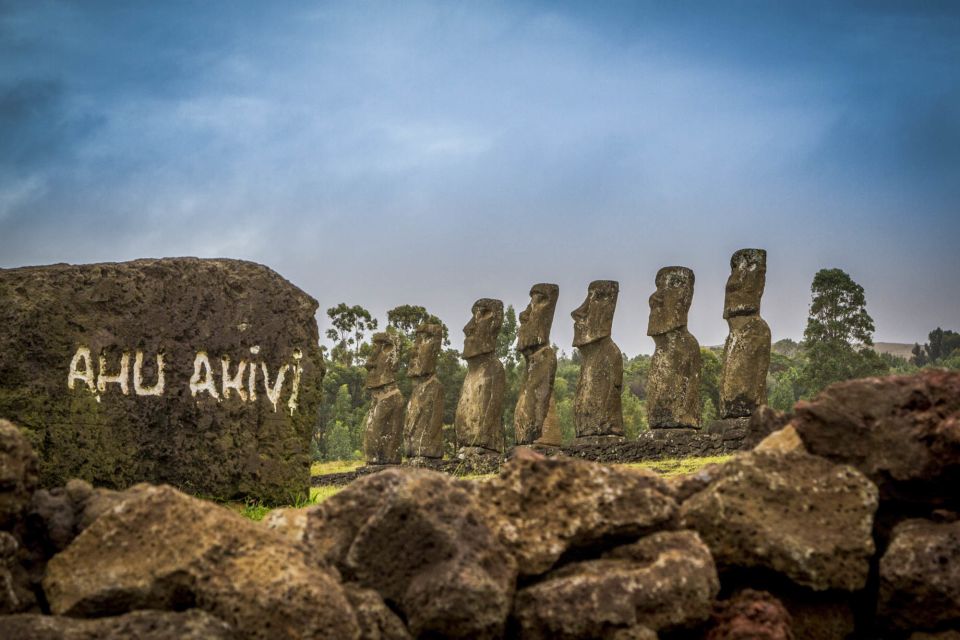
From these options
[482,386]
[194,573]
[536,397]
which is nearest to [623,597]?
[194,573]

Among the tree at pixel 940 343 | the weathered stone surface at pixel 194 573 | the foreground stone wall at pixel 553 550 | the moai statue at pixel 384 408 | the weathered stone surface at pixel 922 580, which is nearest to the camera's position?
the weathered stone surface at pixel 194 573

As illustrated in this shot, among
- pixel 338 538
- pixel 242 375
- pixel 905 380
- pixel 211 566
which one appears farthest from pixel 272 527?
pixel 242 375

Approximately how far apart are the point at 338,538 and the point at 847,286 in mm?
30317

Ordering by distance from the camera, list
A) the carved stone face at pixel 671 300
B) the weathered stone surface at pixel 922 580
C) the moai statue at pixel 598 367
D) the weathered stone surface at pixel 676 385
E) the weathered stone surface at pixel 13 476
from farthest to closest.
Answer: the moai statue at pixel 598 367, the carved stone face at pixel 671 300, the weathered stone surface at pixel 676 385, the weathered stone surface at pixel 922 580, the weathered stone surface at pixel 13 476

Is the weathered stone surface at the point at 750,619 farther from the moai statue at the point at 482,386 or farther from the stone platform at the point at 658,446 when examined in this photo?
the moai statue at the point at 482,386

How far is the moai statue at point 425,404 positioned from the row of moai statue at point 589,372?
0.9 inches

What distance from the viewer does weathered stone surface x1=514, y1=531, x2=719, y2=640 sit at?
415 centimetres

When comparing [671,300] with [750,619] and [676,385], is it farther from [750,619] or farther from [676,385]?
[750,619]

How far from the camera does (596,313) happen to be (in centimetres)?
1941

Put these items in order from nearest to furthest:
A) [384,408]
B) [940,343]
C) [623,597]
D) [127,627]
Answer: [127,627] < [623,597] < [384,408] < [940,343]

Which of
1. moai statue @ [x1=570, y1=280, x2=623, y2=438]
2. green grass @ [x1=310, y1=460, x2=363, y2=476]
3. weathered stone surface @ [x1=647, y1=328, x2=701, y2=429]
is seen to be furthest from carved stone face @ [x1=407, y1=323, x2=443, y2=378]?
weathered stone surface @ [x1=647, y1=328, x2=701, y2=429]

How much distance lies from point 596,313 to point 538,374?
2218 millimetres

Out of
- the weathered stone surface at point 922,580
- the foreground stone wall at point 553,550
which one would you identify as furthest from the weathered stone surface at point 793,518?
the weathered stone surface at point 922,580

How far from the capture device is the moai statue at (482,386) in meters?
21.6
